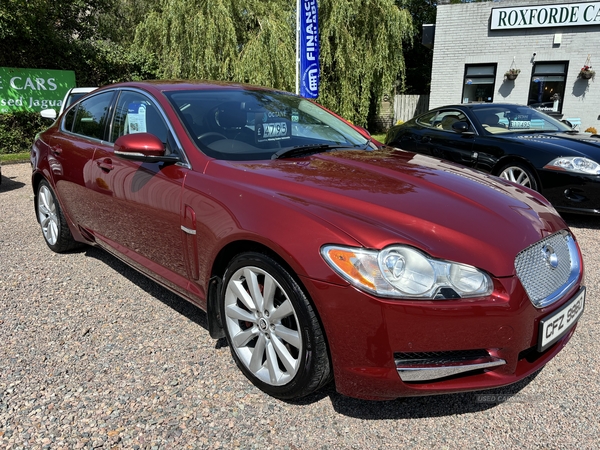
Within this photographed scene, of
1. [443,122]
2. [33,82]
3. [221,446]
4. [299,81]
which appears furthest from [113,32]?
[221,446]

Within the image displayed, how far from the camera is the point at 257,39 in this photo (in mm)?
13180

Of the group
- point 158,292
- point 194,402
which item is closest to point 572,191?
point 158,292

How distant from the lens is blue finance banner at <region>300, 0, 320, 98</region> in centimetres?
880

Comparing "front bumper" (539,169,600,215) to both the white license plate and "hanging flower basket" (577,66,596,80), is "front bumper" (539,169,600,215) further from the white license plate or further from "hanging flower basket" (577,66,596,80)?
"hanging flower basket" (577,66,596,80)

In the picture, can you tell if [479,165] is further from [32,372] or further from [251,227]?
[32,372]

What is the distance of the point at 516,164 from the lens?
18.8 feet

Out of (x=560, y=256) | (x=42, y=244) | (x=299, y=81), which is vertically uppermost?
(x=299, y=81)

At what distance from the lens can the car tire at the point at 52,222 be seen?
4.26 m

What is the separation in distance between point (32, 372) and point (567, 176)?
17.7ft

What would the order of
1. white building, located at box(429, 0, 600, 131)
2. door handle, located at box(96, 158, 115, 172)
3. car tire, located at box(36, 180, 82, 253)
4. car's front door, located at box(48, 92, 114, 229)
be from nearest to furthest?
1. door handle, located at box(96, 158, 115, 172)
2. car's front door, located at box(48, 92, 114, 229)
3. car tire, located at box(36, 180, 82, 253)
4. white building, located at box(429, 0, 600, 131)

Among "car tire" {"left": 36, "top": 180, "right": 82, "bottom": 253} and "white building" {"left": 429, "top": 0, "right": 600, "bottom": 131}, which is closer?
"car tire" {"left": 36, "top": 180, "right": 82, "bottom": 253}

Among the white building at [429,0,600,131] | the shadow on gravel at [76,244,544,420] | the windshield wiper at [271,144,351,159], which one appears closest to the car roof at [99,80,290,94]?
the windshield wiper at [271,144,351,159]

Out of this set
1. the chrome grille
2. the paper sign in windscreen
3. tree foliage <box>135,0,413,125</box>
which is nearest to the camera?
the chrome grille

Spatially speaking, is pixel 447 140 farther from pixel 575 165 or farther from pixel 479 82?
pixel 479 82
